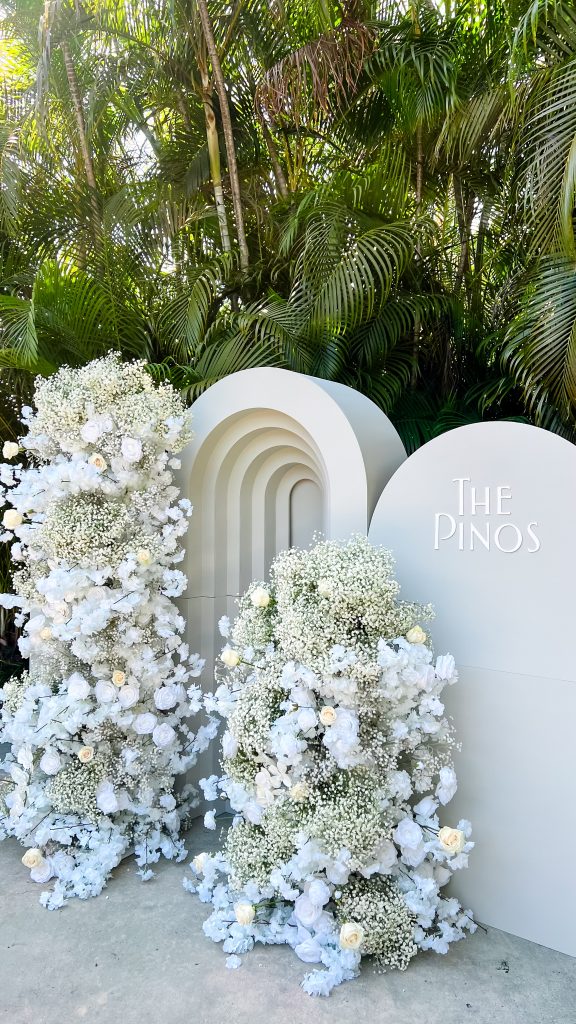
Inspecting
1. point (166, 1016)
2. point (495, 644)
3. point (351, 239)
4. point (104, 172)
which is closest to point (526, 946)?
point (495, 644)

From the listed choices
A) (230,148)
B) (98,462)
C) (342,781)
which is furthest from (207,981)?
(230,148)

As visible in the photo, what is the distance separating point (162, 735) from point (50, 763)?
59 centimetres

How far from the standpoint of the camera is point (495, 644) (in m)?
3.12

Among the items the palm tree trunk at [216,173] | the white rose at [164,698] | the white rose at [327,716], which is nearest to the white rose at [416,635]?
the white rose at [327,716]

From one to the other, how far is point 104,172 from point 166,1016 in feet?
20.5

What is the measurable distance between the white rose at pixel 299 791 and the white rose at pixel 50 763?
143cm

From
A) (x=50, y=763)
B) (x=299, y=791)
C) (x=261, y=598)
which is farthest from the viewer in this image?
(x=50, y=763)

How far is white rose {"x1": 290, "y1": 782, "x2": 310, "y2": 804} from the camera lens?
2877mm

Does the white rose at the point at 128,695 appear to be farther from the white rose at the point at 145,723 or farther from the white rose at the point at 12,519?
the white rose at the point at 12,519

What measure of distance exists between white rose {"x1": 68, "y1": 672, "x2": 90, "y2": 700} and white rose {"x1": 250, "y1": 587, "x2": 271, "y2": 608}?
102cm

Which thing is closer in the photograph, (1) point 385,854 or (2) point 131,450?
(1) point 385,854

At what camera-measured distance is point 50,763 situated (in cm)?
363

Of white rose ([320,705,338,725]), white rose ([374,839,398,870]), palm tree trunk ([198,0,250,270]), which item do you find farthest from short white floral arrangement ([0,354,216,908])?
palm tree trunk ([198,0,250,270])

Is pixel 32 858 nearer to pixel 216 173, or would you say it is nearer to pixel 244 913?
pixel 244 913
